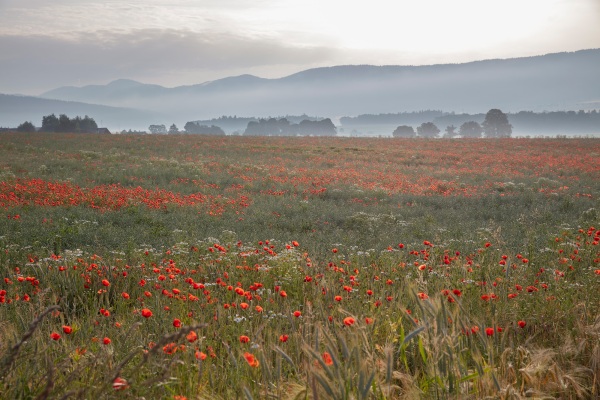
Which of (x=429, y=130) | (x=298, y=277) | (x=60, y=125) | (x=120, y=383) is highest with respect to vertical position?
(x=429, y=130)

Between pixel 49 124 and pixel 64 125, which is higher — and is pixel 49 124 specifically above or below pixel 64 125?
above

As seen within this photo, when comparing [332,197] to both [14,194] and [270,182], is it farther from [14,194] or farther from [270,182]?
[14,194]

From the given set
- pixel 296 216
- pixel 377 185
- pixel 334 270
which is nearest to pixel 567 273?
pixel 334 270

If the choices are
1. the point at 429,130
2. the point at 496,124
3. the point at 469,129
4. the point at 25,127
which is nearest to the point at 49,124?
the point at 25,127

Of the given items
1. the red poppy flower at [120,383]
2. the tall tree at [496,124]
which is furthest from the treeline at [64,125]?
the tall tree at [496,124]

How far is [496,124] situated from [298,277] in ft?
520

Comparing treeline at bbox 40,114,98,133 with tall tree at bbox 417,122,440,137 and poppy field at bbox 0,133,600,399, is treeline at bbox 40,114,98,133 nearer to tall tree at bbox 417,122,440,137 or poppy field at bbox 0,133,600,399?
poppy field at bbox 0,133,600,399

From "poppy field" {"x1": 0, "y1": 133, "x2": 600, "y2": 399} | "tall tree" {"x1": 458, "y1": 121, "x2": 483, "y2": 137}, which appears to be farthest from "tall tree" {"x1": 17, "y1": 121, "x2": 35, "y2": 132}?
"tall tree" {"x1": 458, "y1": 121, "x2": 483, "y2": 137}

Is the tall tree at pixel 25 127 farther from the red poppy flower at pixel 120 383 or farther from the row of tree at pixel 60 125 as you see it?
the red poppy flower at pixel 120 383

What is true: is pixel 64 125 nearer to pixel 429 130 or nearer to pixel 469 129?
pixel 429 130

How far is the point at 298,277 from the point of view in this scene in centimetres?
655

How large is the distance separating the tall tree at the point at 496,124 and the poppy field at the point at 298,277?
119 m

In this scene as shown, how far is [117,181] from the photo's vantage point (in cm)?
2217

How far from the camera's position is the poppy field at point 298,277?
2992 millimetres
